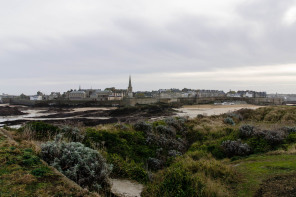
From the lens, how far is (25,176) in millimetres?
3934

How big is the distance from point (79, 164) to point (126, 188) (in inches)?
59.1

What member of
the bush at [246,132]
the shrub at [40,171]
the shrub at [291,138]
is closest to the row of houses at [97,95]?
the bush at [246,132]

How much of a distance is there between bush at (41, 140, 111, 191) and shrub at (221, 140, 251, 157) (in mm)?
5888

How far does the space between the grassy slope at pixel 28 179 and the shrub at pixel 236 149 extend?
24.1ft

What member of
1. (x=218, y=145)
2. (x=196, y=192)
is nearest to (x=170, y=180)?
(x=196, y=192)

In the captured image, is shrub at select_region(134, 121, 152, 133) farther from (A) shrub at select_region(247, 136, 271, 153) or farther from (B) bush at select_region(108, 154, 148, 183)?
(A) shrub at select_region(247, 136, 271, 153)

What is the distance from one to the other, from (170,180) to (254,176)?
2571 millimetres

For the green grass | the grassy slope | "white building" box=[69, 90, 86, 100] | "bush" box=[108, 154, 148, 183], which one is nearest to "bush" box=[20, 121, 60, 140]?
"bush" box=[108, 154, 148, 183]

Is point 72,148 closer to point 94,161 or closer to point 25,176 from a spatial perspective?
point 94,161

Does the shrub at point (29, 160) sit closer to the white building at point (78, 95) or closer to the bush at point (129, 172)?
the bush at point (129, 172)

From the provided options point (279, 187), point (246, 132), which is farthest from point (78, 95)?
point (279, 187)

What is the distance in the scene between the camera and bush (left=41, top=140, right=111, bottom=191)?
196 inches

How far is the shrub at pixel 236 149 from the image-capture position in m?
9.05

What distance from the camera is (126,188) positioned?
583 cm
